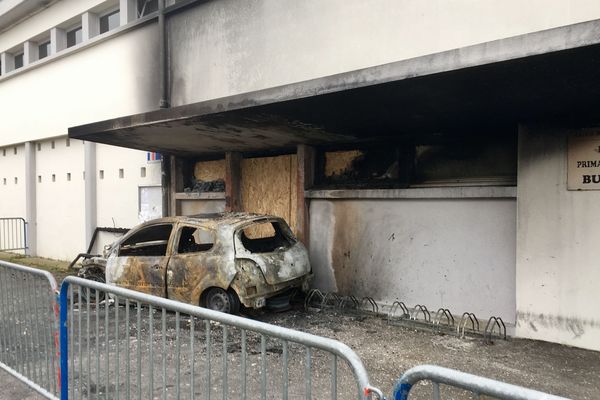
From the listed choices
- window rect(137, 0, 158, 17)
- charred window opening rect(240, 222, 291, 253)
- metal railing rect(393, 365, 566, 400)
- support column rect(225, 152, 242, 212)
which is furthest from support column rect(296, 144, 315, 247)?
metal railing rect(393, 365, 566, 400)

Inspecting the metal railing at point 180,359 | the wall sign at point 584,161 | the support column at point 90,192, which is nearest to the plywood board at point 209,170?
the support column at point 90,192

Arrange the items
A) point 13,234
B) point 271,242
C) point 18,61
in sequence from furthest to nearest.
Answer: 1. point 18,61
2. point 13,234
3. point 271,242

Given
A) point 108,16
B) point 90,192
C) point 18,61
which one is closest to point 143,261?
point 90,192

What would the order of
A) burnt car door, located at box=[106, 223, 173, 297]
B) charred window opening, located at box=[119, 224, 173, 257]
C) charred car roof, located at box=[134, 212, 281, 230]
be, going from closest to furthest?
charred car roof, located at box=[134, 212, 281, 230] < burnt car door, located at box=[106, 223, 173, 297] < charred window opening, located at box=[119, 224, 173, 257]

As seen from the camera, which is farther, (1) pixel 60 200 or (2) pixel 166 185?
(1) pixel 60 200

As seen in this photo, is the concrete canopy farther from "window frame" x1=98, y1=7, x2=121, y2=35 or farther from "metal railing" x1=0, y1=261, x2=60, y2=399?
"window frame" x1=98, y1=7, x2=121, y2=35

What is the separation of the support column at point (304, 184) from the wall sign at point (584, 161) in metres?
4.02

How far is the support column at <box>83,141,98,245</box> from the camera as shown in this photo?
38.2 ft

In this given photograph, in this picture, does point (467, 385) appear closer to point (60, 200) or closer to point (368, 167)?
point (368, 167)

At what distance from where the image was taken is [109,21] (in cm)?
1174

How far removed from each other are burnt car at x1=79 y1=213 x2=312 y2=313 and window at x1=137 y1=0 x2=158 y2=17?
5.97 meters

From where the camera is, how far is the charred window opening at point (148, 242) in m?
7.26

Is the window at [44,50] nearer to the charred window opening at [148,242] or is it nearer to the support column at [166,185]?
the support column at [166,185]

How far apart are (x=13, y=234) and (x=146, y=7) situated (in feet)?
29.2
